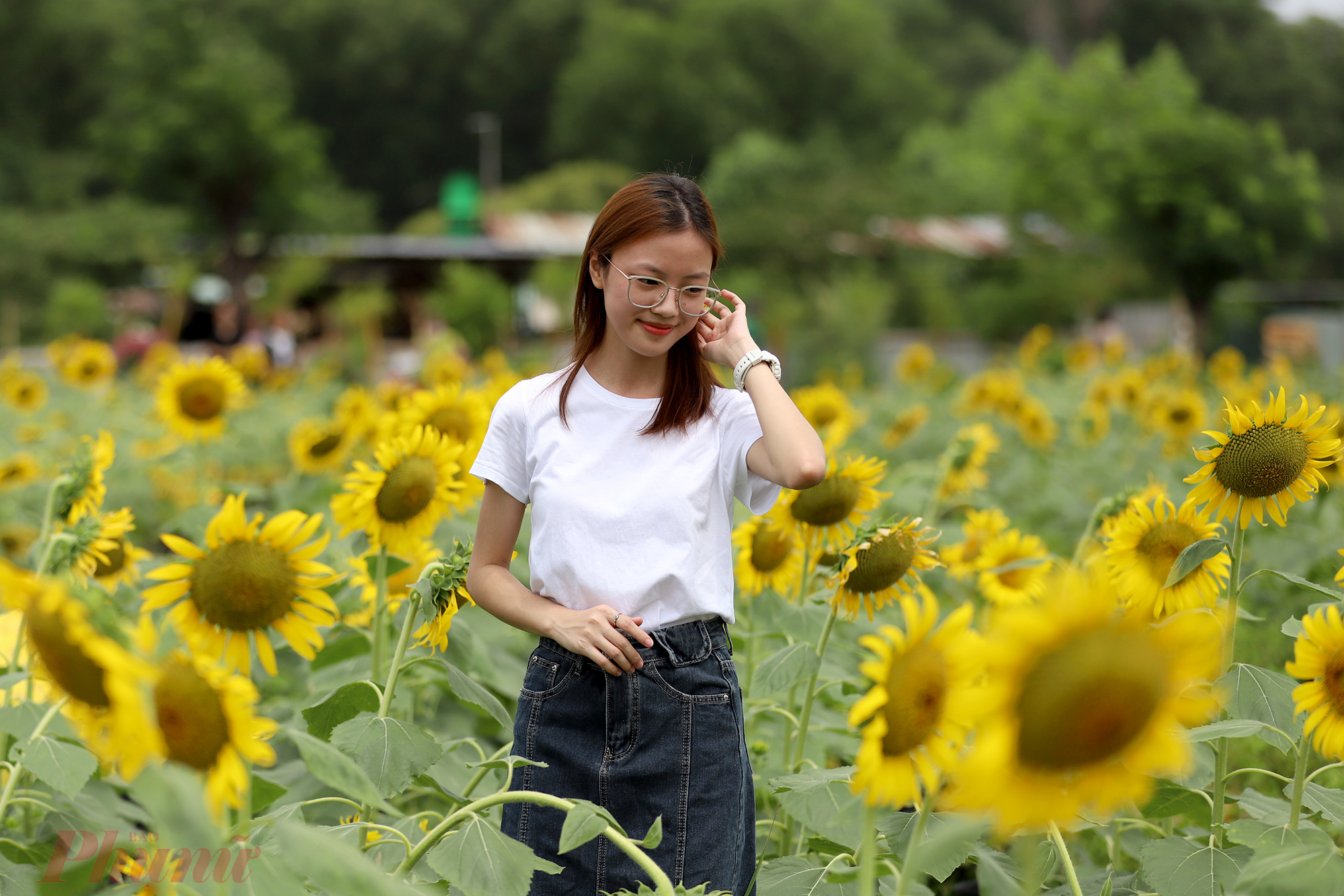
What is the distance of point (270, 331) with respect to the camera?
500 inches

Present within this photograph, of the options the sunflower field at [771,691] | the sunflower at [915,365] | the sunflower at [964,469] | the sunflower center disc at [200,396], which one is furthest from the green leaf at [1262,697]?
the sunflower at [915,365]

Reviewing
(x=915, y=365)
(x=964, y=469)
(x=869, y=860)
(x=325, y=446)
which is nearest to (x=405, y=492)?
(x=869, y=860)

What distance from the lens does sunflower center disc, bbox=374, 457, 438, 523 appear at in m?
2.08

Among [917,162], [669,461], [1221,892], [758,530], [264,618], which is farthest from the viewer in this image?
[917,162]

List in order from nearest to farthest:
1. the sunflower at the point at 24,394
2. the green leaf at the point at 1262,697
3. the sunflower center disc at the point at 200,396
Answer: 1. the green leaf at the point at 1262,697
2. the sunflower center disc at the point at 200,396
3. the sunflower at the point at 24,394

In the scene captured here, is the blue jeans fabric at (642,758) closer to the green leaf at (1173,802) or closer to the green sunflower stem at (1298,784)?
the green leaf at (1173,802)

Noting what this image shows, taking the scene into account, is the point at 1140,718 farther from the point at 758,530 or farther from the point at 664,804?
the point at 758,530

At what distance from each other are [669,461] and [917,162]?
38452 millimetres

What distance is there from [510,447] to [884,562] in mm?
604

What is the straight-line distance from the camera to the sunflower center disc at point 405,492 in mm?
2076

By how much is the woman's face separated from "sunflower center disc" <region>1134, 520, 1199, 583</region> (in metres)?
0.86

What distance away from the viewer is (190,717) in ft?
3.47

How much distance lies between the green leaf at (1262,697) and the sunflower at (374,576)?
134 centimetres

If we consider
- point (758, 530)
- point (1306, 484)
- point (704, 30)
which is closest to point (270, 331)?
point (758, 530)
